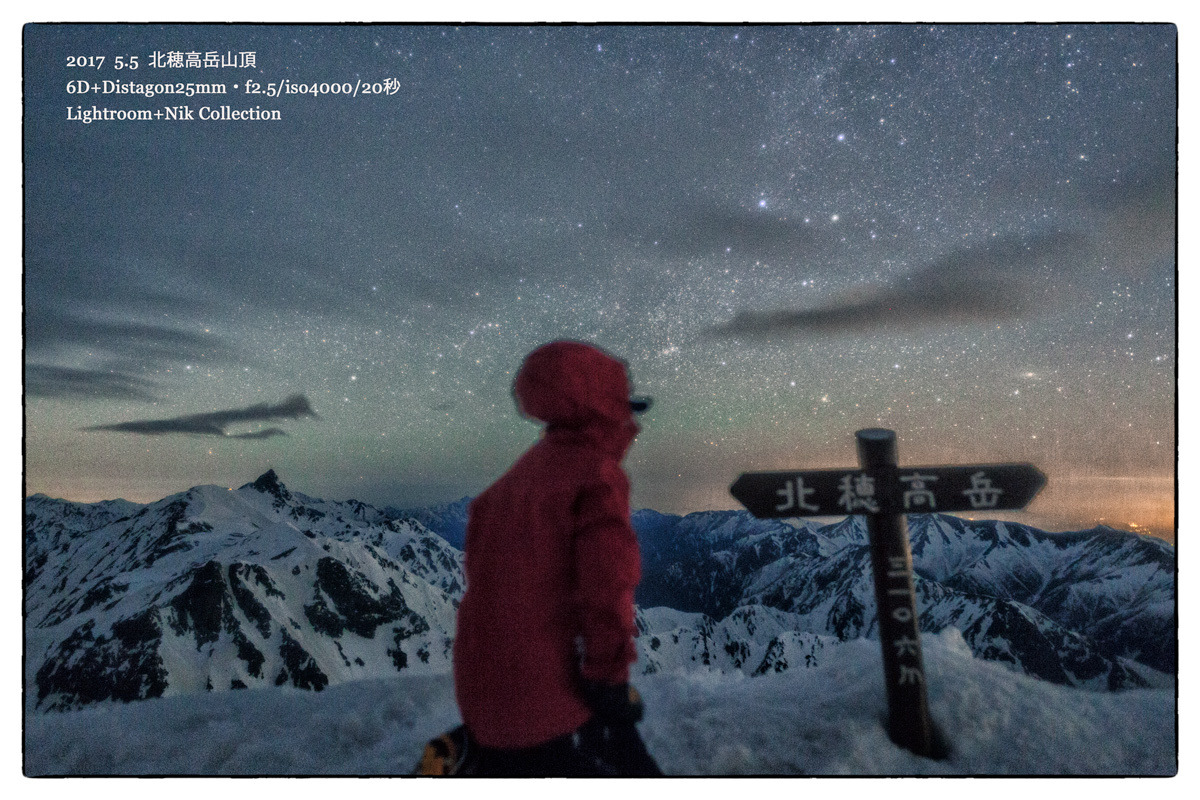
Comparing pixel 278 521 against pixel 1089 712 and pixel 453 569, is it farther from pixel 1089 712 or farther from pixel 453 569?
pixel 1089 712

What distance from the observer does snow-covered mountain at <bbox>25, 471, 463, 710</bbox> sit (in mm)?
65688

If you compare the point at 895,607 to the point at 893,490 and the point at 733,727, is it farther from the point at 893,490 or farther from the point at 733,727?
the point at 733,727

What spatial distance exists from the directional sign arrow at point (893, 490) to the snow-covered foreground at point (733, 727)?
1.17 m

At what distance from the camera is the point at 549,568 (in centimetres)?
226

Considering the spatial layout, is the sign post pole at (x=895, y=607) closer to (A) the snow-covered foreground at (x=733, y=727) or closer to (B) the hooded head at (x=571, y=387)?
(A) the snow-covered foreground at (x=733, y=727)

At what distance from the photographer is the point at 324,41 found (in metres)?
4.48

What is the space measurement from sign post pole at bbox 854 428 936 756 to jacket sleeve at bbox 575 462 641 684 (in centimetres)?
195

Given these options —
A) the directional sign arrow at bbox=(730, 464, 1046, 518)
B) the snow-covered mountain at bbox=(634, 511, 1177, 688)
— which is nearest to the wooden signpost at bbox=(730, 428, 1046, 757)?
the directional sign arrow at bbox=(730, 464, 1046, 518)

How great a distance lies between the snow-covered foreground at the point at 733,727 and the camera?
3545 mm

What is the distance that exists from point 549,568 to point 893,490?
7.45ft

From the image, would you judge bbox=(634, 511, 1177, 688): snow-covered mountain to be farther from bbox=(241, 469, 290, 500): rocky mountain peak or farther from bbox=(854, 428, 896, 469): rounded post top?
bbox=(241, 469, 290, 500): rocky mountain peak

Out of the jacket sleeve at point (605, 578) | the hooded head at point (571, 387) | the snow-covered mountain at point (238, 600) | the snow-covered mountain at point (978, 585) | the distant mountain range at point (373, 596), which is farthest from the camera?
the snow-covered mountain at point (978, 585)

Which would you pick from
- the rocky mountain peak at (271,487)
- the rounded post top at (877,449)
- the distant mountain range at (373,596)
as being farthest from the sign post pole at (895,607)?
the rocky mountain peak at (271,487)

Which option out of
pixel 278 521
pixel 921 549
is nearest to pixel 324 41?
pixel 278 521
